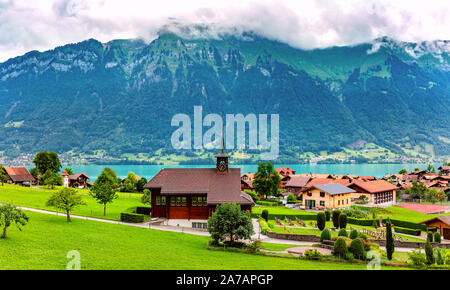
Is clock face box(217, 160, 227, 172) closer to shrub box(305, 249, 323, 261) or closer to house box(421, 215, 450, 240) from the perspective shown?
shrub box(305, 249, 323, 261)

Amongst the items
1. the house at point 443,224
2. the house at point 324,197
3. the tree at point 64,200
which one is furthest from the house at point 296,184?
the tree at point 64,200

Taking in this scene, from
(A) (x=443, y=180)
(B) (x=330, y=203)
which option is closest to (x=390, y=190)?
(B) (x=330, y=203)

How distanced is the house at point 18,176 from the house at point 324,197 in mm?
72631

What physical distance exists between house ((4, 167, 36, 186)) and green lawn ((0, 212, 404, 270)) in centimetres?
6880

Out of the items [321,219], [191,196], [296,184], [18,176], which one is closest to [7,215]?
[191,196]

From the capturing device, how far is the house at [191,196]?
46.7 m

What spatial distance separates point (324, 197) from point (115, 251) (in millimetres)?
52536

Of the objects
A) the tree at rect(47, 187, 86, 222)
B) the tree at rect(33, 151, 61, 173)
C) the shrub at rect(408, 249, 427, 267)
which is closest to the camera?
the shrub at rect(408, 249, 427, 267)

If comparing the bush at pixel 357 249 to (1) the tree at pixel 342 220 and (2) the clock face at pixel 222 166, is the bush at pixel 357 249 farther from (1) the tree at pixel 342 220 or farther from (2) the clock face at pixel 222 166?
(2) the clock face at pixel 222 166

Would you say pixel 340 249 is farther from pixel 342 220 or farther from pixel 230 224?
pixel 342 220

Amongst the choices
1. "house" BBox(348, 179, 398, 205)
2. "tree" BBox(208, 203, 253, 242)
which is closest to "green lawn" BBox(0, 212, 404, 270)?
"tree" BBox(208, 203, 253, 242)

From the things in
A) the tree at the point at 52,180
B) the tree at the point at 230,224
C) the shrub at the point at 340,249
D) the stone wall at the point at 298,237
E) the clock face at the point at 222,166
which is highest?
the clock face at the point at 222,166

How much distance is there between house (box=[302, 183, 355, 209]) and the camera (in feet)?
232
